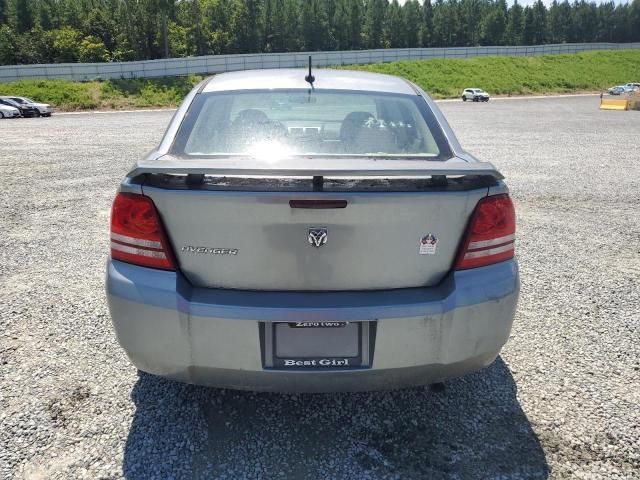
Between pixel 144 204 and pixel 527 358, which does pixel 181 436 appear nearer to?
pixel 144 204

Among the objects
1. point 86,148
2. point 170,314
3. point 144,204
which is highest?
point 144,204

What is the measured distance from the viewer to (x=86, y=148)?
1296 cm

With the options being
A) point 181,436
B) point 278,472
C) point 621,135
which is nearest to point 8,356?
point 181,436

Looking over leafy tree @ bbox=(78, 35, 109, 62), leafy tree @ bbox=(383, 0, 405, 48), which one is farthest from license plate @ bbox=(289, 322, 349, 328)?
leafy tree @ bbox=(383, 0, 405, 48)

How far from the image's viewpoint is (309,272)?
1.97m

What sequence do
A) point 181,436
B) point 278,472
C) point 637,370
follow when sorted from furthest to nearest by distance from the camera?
point 637,370 < point 181,436 < point 278,472

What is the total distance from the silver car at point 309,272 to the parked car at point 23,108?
3237cm

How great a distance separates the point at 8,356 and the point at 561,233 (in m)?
5.35

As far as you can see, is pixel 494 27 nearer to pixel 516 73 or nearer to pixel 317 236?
pixel 516 73

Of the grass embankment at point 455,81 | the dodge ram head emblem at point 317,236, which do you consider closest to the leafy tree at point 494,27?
the grass embankment at point 455,81

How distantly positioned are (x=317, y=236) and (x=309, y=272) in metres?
0.16

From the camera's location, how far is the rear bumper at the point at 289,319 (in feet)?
6.34

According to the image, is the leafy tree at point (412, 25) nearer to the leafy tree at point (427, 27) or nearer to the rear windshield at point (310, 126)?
the leafy tree at point (427, 27)

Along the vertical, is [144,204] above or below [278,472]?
above
